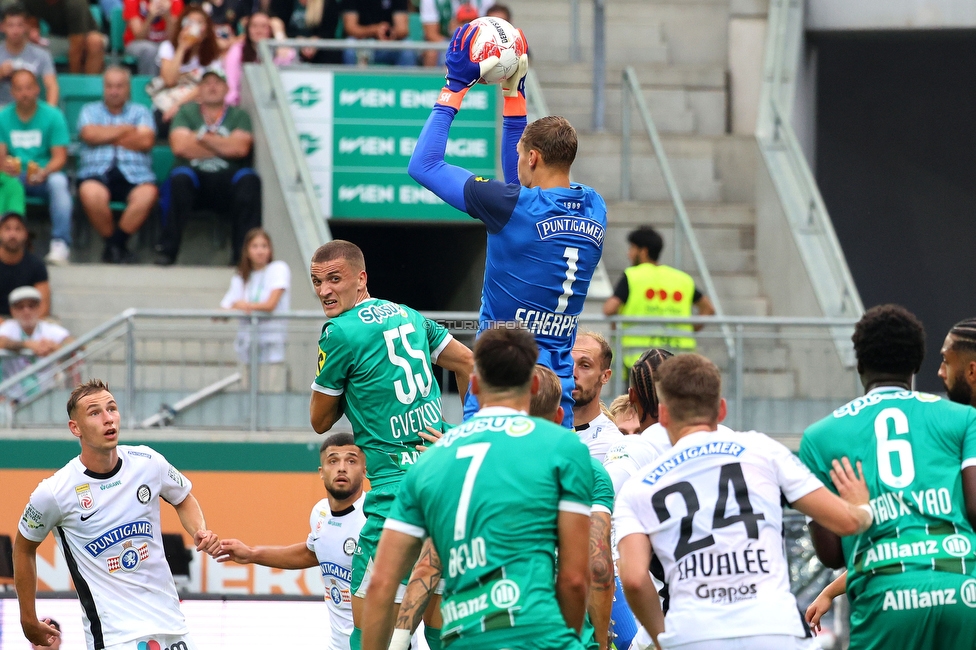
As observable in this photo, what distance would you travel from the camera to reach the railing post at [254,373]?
12.5 metres

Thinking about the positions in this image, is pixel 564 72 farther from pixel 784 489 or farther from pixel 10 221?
pixel 784 489

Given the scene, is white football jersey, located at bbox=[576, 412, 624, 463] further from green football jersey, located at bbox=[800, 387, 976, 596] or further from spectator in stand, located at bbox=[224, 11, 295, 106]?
spectator in stand, located at bbox=[224, 11, 295, 106]

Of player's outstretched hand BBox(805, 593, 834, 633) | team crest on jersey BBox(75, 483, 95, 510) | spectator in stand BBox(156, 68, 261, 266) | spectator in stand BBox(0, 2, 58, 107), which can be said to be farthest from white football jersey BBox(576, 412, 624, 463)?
spectator in stand BBox(0, 2, 58, 107)

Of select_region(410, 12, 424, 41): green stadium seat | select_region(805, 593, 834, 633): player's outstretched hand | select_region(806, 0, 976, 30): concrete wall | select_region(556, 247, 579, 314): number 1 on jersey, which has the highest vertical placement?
select_region(806, 0, 976, 30): concrete wall

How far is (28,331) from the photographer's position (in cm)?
1327

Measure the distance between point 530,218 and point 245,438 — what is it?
20.9 feet

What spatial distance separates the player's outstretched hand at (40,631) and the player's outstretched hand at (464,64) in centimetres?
357

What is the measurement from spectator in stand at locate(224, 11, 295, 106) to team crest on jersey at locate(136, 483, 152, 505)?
8785 millimetres

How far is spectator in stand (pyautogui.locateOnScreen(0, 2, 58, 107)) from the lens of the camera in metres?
15.4

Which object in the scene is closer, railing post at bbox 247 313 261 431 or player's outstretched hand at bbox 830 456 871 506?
player's outstretched hand at bbox 830 456 871 506

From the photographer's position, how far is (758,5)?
1833 centimetres

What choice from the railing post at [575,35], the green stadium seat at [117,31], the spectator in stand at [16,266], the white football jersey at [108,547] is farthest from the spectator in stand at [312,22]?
the white football jersey at [108,547]

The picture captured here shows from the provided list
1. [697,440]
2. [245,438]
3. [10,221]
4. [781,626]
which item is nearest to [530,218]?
[697,440]

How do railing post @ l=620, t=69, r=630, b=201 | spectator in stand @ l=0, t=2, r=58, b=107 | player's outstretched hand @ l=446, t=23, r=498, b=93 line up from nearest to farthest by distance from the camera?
1. player's outstretched hand @ l=446, t=23, r=498, b=93
2. spectator in stand @ l=0, t=2, r=58, b=107
3. railing post @ l=620, t=69, r=630, b=201
